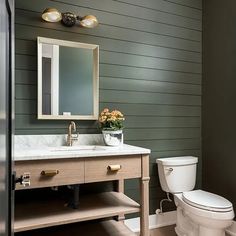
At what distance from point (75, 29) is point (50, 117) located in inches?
31.9

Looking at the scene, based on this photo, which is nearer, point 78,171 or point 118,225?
point 78,171

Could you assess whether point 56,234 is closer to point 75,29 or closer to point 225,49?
point 75,29

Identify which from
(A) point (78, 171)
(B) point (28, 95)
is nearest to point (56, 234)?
(A) point (78, 171)

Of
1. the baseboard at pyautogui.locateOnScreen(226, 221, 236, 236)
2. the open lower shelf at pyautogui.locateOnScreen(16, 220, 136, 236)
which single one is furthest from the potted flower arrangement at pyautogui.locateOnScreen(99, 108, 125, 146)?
the baseboard at pyautogui.locateOnScreen(226, 221, 236, 236)

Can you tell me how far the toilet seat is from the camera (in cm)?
184

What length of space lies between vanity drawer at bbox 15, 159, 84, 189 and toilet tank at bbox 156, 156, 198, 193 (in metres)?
0.98

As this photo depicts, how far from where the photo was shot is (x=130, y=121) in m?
2.35

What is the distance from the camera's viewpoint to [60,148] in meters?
1.94

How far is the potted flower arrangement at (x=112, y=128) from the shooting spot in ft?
6.61

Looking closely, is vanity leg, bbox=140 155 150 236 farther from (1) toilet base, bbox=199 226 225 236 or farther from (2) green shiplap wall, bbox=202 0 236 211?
(2) green shiplap wall, bbox=202 0 236 211

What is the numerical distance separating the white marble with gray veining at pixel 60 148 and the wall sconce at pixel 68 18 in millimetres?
969

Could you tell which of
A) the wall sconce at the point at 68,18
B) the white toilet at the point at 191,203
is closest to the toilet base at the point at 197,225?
the white toilet at the point at 191,203

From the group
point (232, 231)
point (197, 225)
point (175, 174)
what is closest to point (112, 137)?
point (175, 174)

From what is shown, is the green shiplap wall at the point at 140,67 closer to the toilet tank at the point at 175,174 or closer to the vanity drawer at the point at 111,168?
the toilet tank at the point at 175,174
